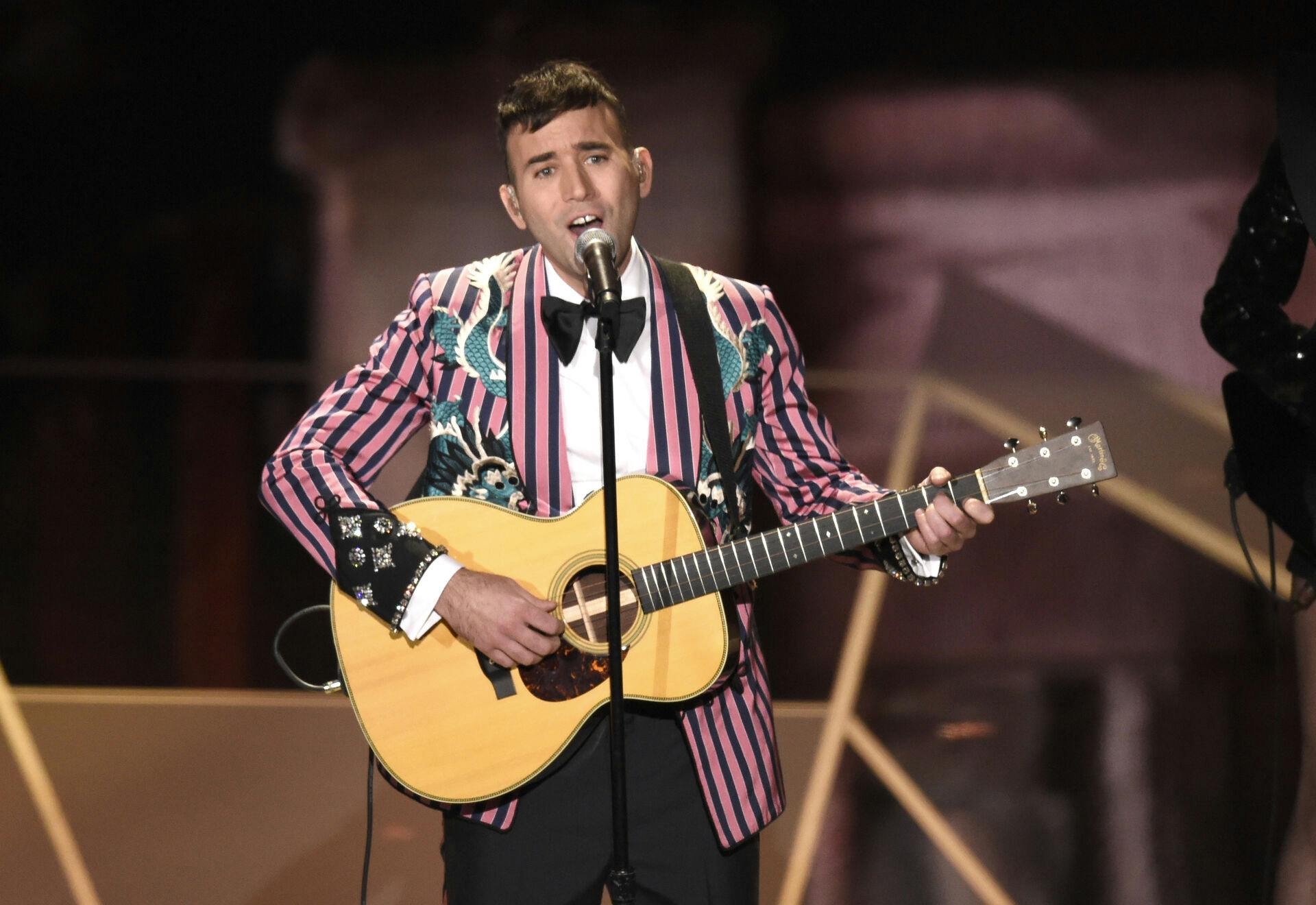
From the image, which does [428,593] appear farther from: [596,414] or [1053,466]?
[1053,466]

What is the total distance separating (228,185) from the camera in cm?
395

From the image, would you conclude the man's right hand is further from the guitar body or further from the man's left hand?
the man's left hand

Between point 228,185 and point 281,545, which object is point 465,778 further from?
point 228,185

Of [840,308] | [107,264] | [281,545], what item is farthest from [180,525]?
[840,308]

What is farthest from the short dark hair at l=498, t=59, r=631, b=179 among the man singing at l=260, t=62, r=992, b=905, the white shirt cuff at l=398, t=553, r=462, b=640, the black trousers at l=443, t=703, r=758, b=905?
the black trousers at l=443, t=703, r=758, b=905

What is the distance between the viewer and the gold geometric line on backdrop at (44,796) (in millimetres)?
3500

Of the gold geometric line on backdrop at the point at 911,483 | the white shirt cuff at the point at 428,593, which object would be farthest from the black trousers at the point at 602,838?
the gold geometric line on backdrop at the point at 911,483

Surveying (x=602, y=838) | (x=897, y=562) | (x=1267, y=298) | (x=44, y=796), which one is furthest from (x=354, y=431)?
(x=44, y=796)

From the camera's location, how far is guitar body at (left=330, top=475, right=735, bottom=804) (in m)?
1.97

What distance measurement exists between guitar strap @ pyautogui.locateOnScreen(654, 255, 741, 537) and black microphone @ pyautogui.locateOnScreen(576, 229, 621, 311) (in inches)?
12.6

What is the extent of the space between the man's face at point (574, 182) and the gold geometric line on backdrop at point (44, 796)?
2.41 m

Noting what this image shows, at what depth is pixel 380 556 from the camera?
2.00 m

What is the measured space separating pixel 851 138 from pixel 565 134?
199 cm

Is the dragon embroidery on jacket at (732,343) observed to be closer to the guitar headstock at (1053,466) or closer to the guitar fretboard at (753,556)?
the guitar fretboard at (753,556)
